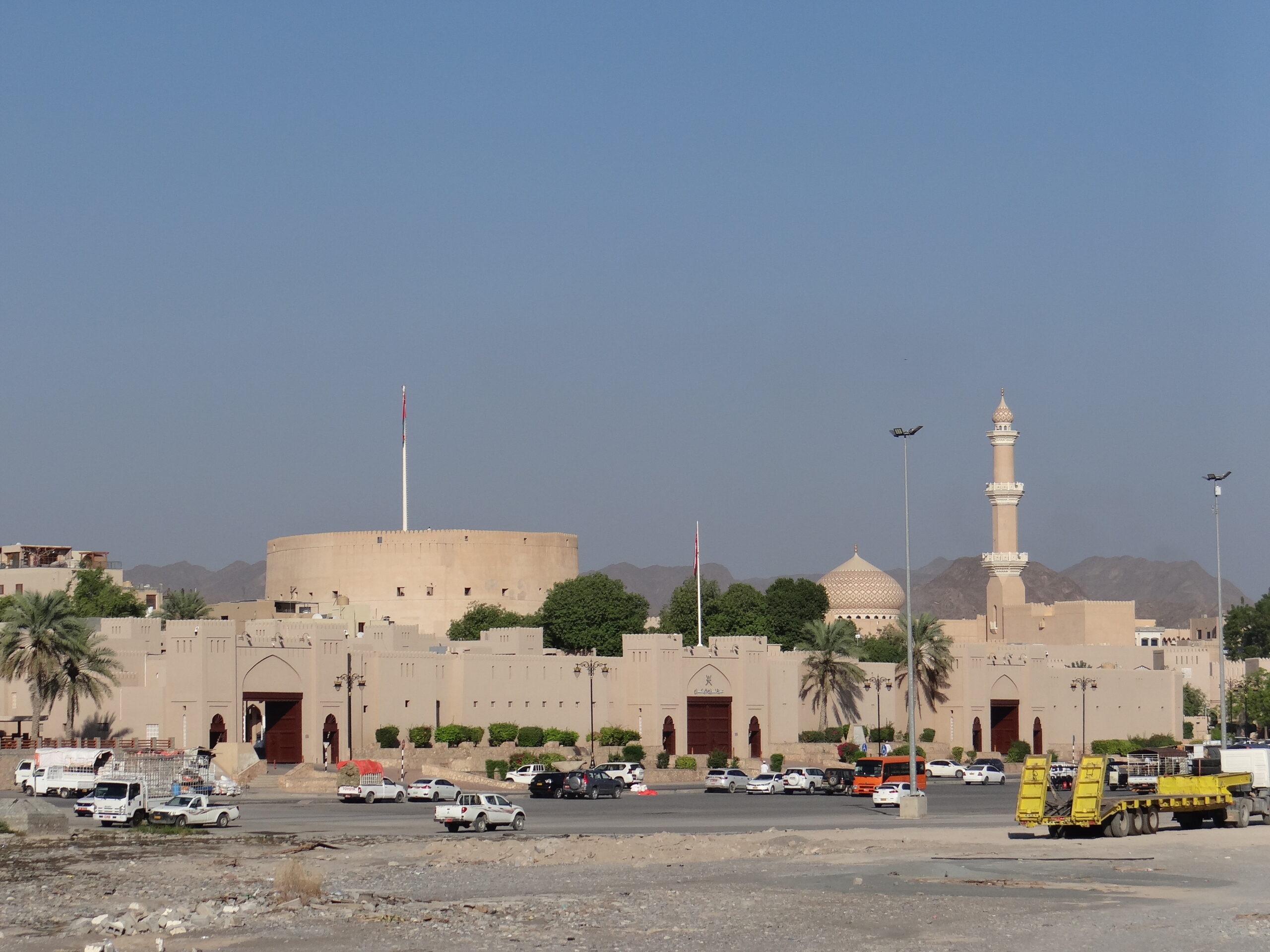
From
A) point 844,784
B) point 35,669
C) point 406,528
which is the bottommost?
point 844,784

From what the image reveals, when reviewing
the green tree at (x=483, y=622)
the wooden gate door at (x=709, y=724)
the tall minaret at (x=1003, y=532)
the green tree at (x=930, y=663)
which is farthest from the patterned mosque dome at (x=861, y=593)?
the wooden gate door at (x=709, y=724)

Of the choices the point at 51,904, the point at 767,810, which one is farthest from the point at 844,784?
the point at 51,904

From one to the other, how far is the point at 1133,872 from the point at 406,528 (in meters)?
83.9

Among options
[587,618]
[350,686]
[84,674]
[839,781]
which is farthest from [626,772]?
[587,618]

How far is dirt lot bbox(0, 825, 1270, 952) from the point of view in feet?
62.6

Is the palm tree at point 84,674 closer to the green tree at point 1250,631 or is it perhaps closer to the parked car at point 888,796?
the parked car at point 888,796

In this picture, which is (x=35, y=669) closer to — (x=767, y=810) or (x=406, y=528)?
(x=767, y=810)

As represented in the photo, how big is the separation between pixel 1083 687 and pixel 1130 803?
5473cm

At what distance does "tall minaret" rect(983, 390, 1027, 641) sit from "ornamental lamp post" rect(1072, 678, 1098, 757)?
22.1m

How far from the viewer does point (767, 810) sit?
42.2 m

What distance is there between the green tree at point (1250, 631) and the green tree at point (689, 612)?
194ft

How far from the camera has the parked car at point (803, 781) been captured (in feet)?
177

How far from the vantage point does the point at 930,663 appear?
79000 mm

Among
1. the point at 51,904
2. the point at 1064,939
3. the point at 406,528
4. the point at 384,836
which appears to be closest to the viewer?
the point at 1064,939
